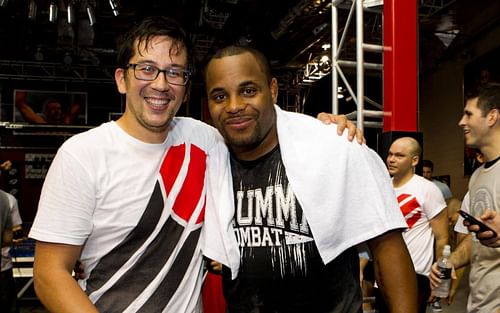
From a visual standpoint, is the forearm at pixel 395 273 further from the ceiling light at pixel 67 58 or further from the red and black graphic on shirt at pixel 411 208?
the ceiling light at pixel 67 58

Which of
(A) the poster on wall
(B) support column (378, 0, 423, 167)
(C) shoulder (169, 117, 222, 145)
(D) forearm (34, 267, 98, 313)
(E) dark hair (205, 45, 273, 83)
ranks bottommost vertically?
(D) forearm (34, 267, 98, 313)

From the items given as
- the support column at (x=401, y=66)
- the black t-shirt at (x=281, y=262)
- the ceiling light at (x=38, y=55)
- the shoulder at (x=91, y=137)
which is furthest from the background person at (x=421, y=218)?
the ceiling light at (x=38, y=55)

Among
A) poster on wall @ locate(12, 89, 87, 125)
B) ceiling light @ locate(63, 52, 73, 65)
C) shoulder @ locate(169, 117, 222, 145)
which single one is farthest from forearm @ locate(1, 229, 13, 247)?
poster on wall @ locate(12, 89, 87, 125)

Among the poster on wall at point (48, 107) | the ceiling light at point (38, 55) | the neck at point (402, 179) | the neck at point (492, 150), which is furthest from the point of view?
the poster on wall at point (48, 107)

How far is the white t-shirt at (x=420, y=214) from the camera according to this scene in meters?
4.50

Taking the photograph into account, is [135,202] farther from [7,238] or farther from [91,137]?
[7,238]

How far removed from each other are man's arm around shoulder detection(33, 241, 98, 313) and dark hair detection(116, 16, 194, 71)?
0.64 metres

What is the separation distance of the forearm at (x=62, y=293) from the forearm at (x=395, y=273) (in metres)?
0.89

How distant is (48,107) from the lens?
14.8 m

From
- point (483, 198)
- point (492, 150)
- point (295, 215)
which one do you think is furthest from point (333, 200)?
point (492, 150)

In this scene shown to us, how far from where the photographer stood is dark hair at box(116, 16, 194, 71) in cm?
179

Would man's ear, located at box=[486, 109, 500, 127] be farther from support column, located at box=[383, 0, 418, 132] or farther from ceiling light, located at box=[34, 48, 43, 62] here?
ceiling light, located at box=[34, 48, 43, 62]

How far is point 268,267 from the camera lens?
1786mm

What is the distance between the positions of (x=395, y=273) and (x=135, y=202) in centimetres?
84
